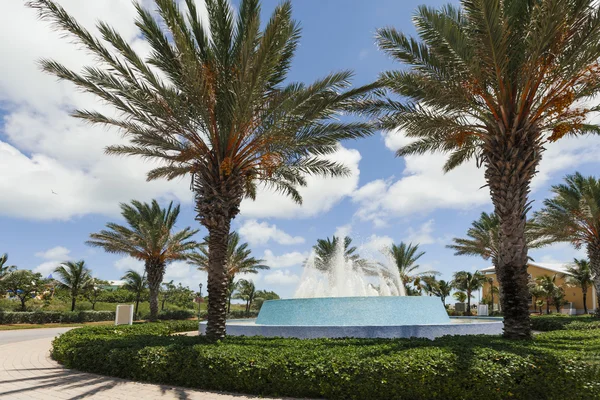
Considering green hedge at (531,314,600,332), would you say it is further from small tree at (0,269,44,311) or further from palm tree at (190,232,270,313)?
small tree at (0,269,44,311)

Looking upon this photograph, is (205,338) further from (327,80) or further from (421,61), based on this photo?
(421,61)

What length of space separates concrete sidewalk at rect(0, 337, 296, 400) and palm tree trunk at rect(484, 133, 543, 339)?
6.25 m

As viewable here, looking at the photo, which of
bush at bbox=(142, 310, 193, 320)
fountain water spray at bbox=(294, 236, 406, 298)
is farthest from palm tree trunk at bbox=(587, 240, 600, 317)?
bush at bbox=(142, 310, 193, 320)

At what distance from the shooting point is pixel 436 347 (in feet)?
24.1

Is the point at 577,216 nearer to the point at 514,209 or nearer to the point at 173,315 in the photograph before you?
the point at 514,209

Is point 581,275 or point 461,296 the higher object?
point 581,275

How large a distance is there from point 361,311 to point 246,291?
131 feet

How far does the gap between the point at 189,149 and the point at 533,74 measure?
8.23m

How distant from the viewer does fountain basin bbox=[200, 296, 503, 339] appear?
1105cm

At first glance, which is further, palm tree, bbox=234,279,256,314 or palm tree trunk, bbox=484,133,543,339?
palm tree, bbox=234,279,256,314

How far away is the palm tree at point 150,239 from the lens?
26672mm

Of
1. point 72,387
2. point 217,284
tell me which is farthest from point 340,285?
point 72,387

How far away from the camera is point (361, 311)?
12.3 m

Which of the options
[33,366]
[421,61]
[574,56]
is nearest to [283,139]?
[421,61]
